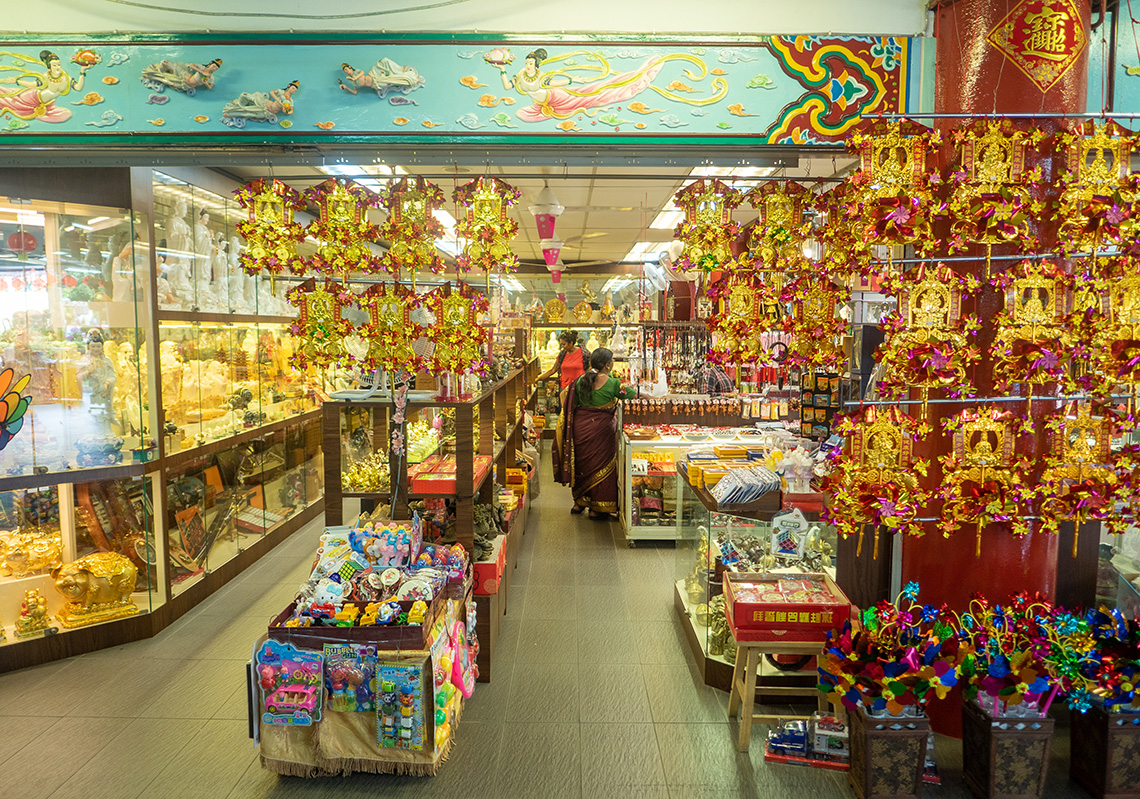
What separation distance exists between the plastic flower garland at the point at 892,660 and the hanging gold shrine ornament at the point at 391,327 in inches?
86.0

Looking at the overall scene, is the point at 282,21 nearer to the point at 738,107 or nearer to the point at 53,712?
the point at 738,107

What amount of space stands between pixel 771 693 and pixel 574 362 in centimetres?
577

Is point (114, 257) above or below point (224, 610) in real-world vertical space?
above

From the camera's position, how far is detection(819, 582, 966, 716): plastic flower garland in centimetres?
248

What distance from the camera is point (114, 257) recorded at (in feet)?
13.1

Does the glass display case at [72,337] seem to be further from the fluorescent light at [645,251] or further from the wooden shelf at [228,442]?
the fluorescent light at [645,251]

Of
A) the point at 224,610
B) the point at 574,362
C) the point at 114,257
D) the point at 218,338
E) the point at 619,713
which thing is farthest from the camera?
the point at 574,362

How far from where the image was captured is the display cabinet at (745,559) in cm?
332

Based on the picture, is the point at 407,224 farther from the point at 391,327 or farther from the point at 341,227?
the point at 391,327

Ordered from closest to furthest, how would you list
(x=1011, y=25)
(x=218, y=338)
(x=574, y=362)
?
(x=1011, y=25)
(x=218, y=338)
(x=574, y=362)

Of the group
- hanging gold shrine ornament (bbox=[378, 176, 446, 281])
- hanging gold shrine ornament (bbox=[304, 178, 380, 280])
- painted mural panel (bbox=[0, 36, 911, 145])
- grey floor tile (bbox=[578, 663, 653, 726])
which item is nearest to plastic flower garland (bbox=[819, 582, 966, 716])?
grey floor tile (bbox=[578, 663, 653, 726])

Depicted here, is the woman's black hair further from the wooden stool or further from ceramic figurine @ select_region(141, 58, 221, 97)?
ceramic figurine @ select_region(141, 58, 221, 97)

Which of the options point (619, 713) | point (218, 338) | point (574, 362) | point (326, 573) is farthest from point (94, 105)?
point (574, 362)

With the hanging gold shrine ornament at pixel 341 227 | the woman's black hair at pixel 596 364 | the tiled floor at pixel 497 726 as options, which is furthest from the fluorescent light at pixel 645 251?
the hanging gold shrine ornament at pixel 341 227
